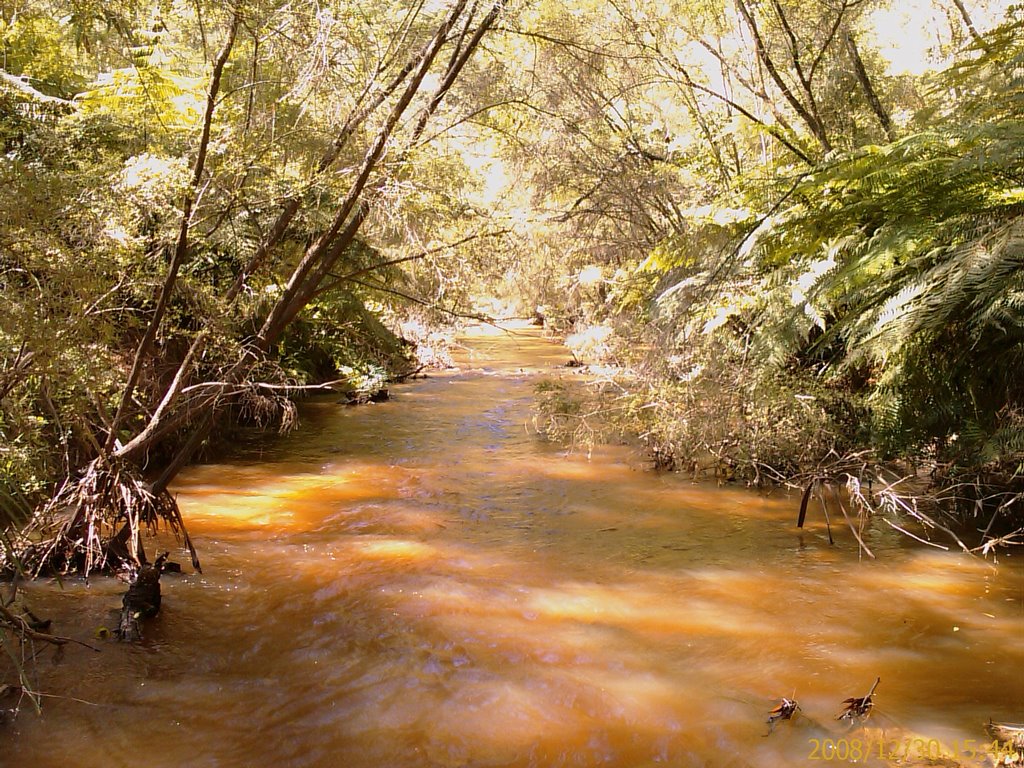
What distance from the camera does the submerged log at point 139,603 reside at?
4.49 metres

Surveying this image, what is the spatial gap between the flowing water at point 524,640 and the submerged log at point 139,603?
0.11 metres

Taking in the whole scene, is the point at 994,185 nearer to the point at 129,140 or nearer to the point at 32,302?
the point at 32,302

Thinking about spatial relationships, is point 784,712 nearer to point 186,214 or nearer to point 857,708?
point 857,708

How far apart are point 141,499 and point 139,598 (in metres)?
0.77

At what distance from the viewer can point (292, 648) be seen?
4.52 metres

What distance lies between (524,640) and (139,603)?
2.33 m

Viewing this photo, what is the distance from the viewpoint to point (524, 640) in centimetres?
466

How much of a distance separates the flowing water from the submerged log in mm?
113

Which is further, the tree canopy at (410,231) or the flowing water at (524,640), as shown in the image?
the tree canopy at (410,231)
